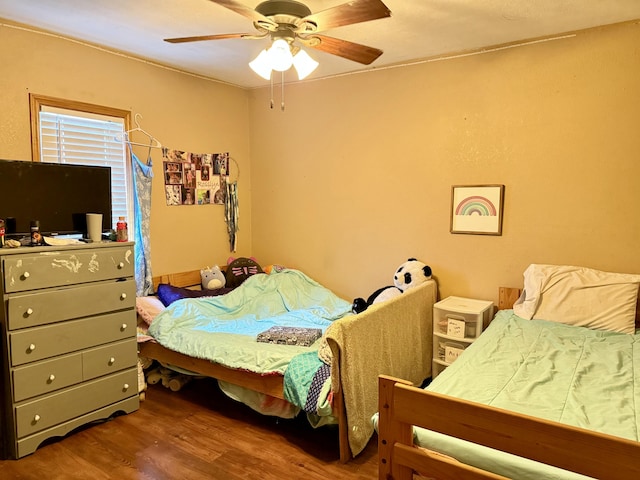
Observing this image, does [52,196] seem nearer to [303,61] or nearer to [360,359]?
[303,61]

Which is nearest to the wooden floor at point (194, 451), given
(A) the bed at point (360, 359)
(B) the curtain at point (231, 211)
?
(A) the bed at point (360, 359)

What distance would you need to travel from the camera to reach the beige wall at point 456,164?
8.80 feet

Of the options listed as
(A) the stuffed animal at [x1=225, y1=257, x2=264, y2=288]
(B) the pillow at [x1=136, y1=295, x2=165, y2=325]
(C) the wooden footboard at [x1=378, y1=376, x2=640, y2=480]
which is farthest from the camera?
(A) the stuffed animal at [x1=225, y1=257, x2=264, y2=288]

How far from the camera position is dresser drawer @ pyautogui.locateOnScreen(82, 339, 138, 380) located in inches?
101

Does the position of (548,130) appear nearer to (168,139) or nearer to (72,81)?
(168,139)

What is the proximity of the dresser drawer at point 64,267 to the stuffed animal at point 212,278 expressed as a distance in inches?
39.4

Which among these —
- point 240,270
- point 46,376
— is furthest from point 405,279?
point 46,376

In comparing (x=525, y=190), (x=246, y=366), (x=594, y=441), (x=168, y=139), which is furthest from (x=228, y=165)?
(x=594, y=441)

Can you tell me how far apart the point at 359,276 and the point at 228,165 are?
1629 mm

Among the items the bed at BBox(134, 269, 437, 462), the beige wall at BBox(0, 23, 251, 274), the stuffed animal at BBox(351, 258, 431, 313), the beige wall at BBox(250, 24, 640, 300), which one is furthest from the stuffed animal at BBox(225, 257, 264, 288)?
the stuffed animal at BBox(351, 258, 431, 313)

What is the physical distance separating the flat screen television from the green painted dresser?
0.88 ft

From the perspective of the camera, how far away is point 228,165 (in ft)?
13.4

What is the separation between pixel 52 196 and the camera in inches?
102

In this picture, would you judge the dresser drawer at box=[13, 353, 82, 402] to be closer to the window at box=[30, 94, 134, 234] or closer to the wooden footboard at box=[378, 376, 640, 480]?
the window at box=[30, 94, 134, 234]
